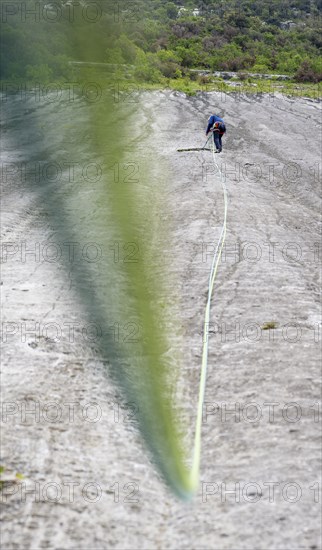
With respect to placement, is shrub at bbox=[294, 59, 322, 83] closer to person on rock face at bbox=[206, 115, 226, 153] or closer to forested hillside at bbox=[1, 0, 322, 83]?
forested hillside at bbox=[1, 0, 322, 83]

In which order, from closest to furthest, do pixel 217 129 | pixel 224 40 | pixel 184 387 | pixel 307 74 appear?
pixel 184 387
pixel 217 129
pixel 307 74
pixel 224 40

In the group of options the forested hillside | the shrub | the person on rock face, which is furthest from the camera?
the shrub

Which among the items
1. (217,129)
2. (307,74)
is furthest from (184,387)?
(307,74)

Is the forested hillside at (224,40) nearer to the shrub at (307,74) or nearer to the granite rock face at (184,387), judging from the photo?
the shrub at (307,74)

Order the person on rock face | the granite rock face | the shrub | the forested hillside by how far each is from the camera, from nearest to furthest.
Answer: the granite rock face
the person on rock face
the forested hillside
the shrub

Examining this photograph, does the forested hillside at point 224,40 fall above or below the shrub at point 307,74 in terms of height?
above

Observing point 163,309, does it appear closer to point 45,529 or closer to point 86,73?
point 45,529

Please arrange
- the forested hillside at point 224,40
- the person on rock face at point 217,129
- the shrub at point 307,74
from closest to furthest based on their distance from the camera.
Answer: the person on rock face at point 217,129 → the forested hillside at point 224,40 → the shrub at point 307,74

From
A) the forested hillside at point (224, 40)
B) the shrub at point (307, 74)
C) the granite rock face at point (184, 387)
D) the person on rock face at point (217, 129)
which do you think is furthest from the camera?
the shrub at point (307, 74)

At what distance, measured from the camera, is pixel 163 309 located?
25.9 feet

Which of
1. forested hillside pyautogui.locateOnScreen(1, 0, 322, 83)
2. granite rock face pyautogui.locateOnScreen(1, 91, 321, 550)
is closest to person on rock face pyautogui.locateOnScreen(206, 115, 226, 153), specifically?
granite rock face pyautogui.locateOnScreen(1, 91, 321, 550)

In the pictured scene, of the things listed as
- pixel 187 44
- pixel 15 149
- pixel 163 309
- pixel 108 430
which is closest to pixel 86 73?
pixel 108 430

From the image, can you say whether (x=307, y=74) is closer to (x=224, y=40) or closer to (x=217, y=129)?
(x=224, y=40)

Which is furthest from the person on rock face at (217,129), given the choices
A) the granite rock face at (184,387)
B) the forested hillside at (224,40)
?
the forested hillside at (224,40)
